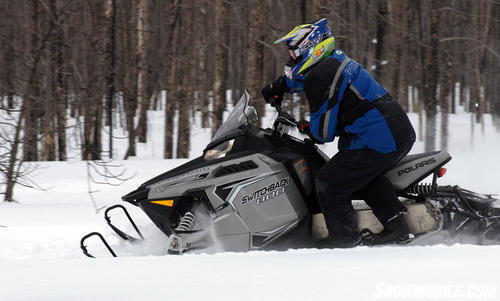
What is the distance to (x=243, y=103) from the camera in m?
4.23

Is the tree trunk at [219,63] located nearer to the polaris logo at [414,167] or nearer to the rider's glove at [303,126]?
the rider's glove at [303,126]

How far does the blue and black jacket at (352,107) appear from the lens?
3.86m

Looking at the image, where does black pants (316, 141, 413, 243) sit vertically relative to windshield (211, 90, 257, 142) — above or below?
below

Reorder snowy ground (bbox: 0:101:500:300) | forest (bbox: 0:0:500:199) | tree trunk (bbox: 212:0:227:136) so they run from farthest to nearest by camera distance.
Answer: tree trunk (bbox: 212:0:227:136) < forest (bbox: 0:0:500:199) < snowy ground (bbox: 0:101:500:300)

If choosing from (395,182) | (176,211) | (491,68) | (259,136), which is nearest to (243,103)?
(259,136)

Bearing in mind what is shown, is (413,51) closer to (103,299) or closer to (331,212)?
(331,212)

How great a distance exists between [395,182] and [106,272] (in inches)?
89.5

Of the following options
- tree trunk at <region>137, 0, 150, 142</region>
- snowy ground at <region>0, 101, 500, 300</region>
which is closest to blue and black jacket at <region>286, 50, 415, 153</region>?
snowy ground at <region>0, 101, 500, 300</region>

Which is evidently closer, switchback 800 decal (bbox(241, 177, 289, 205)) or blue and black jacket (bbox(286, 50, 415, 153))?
blue and black jacket (bbox(286, 50, 415, 153))

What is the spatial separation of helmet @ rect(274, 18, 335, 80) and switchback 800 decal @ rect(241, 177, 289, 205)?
87 cm

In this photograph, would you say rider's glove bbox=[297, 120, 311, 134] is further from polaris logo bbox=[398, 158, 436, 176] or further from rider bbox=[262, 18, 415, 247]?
polaris logo bbox=[398, 158, 436, 176]

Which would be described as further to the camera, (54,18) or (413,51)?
(413,51)

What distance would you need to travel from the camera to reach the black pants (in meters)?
3.94

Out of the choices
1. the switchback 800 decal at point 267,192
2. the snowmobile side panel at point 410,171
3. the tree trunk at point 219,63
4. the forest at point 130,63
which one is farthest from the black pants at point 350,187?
the tree trunk at point 219,63
